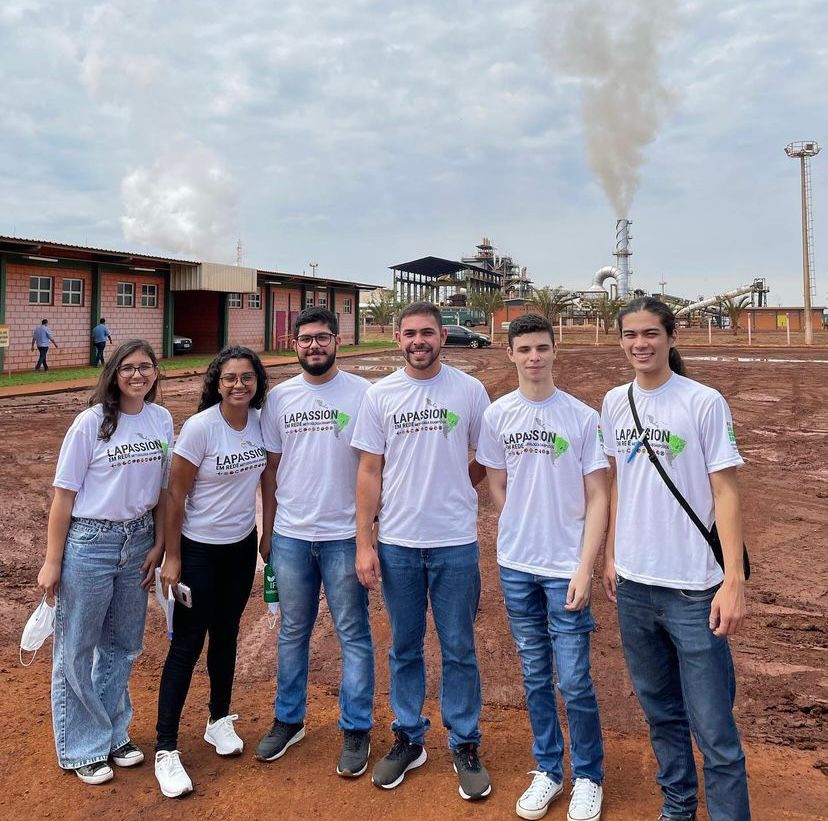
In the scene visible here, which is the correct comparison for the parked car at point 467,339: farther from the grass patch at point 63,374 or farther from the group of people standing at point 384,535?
the group of people standing at point 384,535

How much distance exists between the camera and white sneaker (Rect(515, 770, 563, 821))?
2662 mm

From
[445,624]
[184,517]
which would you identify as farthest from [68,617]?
[445,624]

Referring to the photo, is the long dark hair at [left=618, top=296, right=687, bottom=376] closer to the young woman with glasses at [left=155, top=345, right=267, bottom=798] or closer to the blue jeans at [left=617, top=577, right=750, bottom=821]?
the blue jeans at [left=617, top=577, right=750, bottom=821]

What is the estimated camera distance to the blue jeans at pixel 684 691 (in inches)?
92.2

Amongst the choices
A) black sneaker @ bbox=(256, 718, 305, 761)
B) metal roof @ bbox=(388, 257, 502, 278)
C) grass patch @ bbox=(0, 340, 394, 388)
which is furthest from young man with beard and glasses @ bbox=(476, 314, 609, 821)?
metal roof @ bbox=(388, 257, 502, 278)

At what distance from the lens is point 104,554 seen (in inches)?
115

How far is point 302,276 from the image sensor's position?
31.3m

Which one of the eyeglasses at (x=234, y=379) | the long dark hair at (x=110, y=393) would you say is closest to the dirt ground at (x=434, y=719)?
the long dark hair at (x=110, y=393)

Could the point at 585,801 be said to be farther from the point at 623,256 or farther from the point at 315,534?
the point at 623,256

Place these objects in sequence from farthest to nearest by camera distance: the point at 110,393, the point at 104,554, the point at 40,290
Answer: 1. the point at 40,290
2. the point at 110,393
3. the point at 104,554

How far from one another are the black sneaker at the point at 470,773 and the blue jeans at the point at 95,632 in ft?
5.16

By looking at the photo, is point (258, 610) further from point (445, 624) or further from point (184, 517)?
point (445, 624)

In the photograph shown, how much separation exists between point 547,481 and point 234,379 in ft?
4.93

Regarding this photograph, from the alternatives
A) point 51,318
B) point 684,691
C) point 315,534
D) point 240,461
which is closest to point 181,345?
point 51,318
